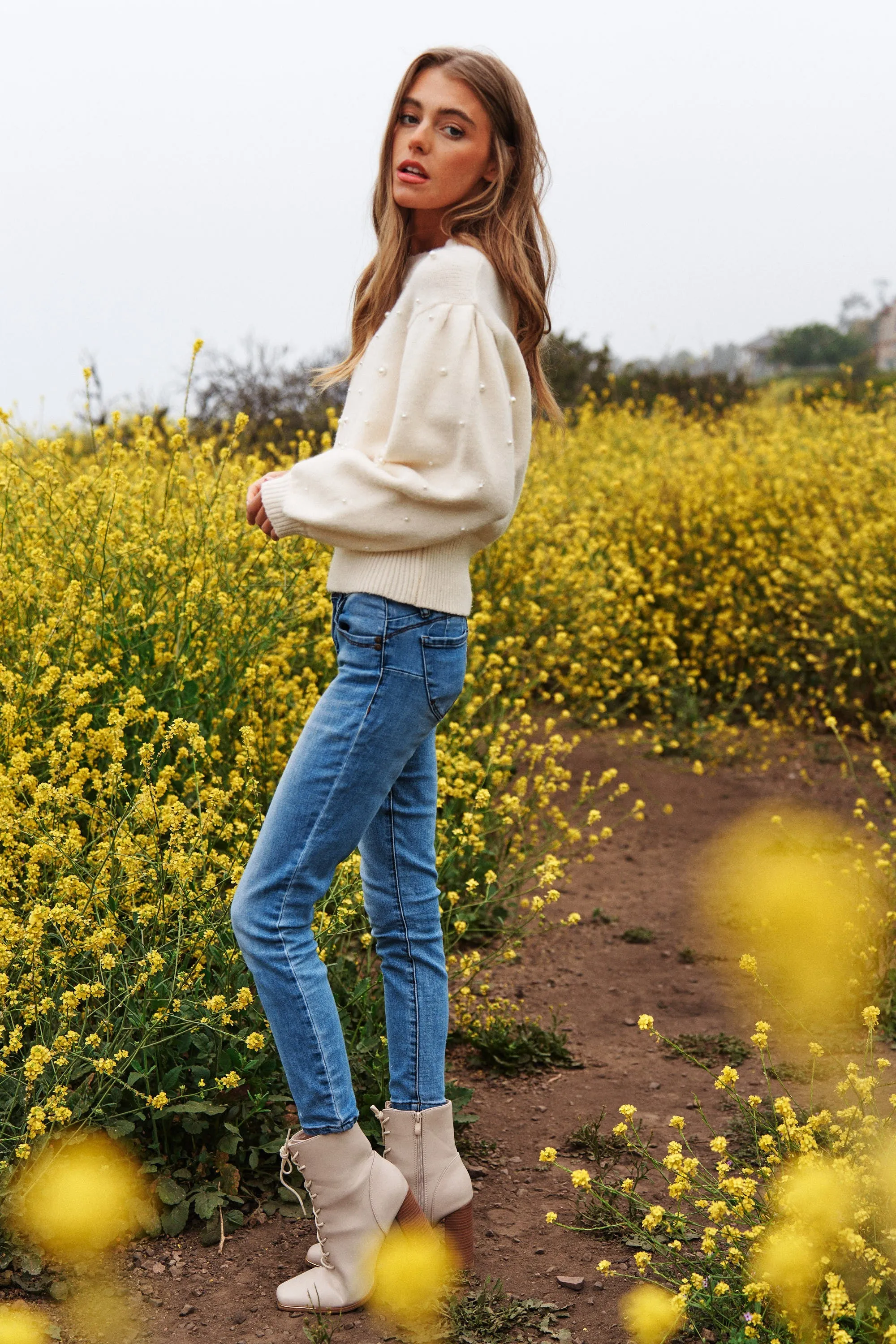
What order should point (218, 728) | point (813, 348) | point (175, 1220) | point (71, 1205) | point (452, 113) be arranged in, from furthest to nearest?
point (813, 348)
point (218, 728)
point (175, 1220)
point (71, 1205)
point (452, 113)

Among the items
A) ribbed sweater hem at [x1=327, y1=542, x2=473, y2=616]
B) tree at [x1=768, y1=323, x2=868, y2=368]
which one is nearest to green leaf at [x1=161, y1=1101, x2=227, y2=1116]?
ribbed sweater hem at [x1=327, y1=542, x2=473, y2=616]

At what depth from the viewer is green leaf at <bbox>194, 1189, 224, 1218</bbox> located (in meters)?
2.23

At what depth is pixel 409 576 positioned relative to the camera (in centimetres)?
182

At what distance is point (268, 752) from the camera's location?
10.5 feet

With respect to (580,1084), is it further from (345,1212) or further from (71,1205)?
(71,1205)

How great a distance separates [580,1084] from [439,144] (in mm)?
2081

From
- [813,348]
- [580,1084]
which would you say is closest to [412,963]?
[580,1084]

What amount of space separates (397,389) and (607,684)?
4.55 metres

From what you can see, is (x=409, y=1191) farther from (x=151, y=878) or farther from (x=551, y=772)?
(x=551, y=772)

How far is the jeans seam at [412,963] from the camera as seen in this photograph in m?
2.04

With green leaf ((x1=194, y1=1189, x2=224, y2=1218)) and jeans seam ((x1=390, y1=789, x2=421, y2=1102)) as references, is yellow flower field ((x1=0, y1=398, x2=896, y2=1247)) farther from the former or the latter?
jeans seam ((x1=390, y1=789, x2=421, y2=1102))

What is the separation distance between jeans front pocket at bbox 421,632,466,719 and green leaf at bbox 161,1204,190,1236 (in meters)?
1.06

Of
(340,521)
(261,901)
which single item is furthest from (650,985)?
(340,521)

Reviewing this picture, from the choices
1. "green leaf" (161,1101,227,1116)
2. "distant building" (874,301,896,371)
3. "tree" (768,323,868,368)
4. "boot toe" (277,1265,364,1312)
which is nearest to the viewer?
"boot toe" (277,1265,364,1312)
